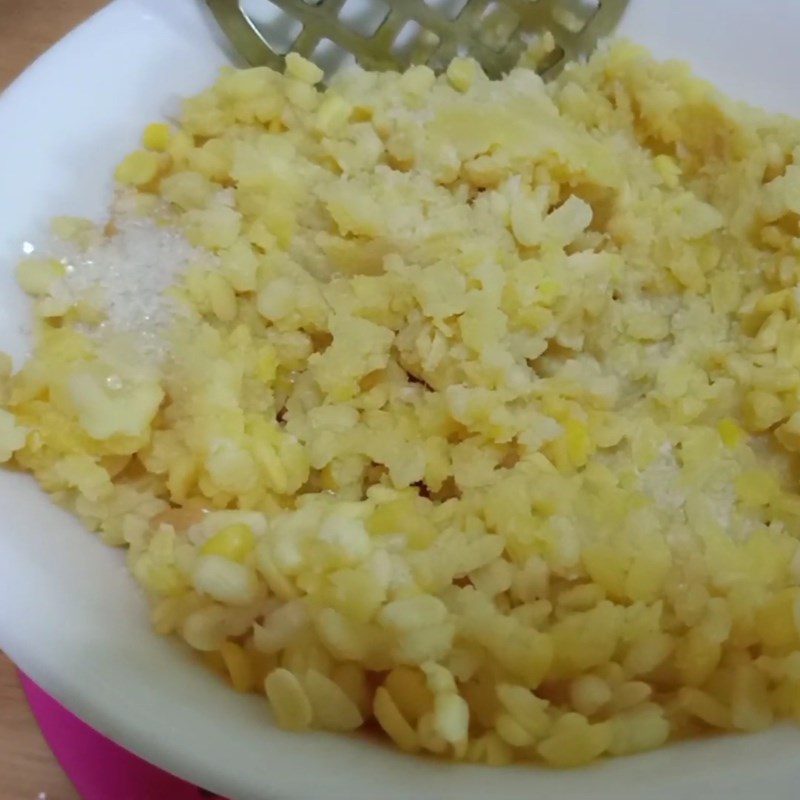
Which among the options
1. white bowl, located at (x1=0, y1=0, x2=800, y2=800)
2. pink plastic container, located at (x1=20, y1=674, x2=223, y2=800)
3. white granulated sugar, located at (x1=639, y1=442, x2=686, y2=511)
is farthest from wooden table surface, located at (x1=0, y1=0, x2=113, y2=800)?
white granulated sugar, located at (x1=639, y1=442, x2=686, y2=511)

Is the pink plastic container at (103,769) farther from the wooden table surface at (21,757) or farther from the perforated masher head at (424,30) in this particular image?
the perforated masher head at (424,30)

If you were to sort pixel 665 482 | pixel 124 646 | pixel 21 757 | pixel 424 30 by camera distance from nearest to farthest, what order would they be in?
pixel 124 646
pixel 665 482
pixel 21 757
pixel 424 30

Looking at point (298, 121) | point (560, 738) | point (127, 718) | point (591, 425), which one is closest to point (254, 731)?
point (127, 718)

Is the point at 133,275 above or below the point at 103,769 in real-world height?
above

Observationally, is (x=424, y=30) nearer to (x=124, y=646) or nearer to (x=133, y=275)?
(x=133, y=275)

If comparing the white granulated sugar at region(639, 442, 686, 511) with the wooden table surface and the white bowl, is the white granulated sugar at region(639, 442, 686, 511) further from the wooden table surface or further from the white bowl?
the wooden table surface

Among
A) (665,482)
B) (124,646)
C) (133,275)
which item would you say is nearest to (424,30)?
(133,275)
